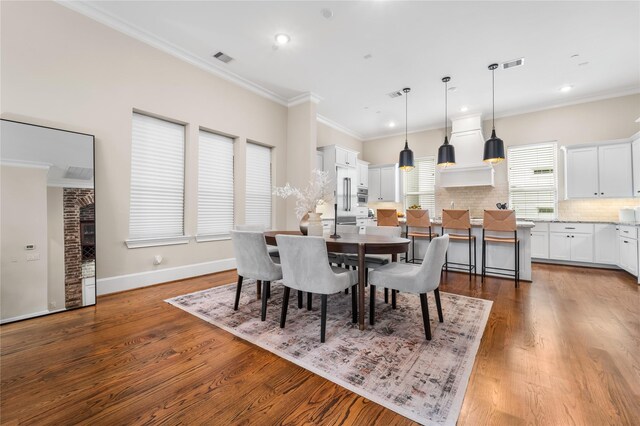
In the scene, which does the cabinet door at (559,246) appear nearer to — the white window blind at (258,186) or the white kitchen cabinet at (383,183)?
the white kitchen cabinet at (383,183)

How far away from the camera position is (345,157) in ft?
21.9

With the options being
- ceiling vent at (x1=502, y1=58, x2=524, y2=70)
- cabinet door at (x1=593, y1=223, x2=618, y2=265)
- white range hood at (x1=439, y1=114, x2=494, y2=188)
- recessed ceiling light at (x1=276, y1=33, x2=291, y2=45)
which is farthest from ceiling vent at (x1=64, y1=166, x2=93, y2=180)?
cabinet door at (x1=593, y1=223, x2=618, y2=265)

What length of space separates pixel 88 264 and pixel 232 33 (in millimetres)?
3319

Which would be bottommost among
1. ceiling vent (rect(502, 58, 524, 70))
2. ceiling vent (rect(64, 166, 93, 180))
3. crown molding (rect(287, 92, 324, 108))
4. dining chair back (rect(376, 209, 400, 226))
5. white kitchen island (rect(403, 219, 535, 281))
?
white kitchen island (rect(403, 219, 535, 281))

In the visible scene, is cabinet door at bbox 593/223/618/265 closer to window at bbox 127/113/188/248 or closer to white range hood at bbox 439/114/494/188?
white range hood at bbox 439/114/494/188

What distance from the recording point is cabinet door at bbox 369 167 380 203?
799cm

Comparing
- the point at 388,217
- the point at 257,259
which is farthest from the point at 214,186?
the point at 388,217

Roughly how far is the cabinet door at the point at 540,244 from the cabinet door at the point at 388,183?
325 cm

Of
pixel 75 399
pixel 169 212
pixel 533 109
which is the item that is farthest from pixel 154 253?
pixel 533 109

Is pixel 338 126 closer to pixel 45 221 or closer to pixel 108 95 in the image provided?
pixel 108 95

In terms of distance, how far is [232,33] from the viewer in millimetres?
3604

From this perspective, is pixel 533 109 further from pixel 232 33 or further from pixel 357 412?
Result: pixel 357 412

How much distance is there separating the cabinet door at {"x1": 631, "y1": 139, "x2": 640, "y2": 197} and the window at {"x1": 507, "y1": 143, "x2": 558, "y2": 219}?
1.11 metres

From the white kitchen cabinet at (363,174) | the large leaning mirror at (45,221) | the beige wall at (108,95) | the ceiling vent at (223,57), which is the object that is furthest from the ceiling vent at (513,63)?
the large leaning mirror at (45,221)
